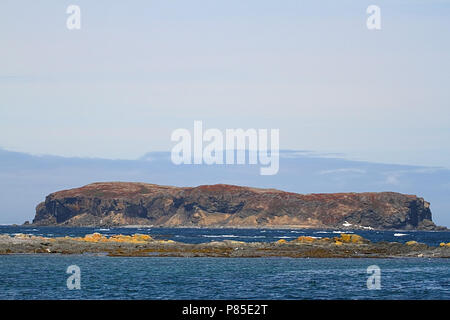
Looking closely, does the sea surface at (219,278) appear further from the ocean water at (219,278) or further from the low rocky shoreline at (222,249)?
the low rocky shoreline at (222,249)

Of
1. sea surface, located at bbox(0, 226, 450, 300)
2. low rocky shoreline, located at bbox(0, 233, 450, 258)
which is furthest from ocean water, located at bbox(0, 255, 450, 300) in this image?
low rocky shoreline, located at bbox(0, 233, 450, 258)

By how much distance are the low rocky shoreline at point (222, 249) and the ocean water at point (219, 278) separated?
6.02m

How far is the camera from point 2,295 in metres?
48.0

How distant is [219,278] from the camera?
60125 millimetres

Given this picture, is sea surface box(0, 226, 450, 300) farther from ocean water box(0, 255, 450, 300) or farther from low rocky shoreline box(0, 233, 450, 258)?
low rocky shoreline box(0, 233, 450, 258)

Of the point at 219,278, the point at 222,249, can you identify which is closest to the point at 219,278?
the point at 219,278

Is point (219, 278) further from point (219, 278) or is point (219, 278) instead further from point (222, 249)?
point (222, 249)

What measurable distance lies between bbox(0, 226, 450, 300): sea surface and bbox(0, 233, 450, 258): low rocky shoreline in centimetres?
583

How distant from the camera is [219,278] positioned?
6012 cm

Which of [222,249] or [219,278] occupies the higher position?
[222,249]

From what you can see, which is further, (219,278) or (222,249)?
(222,249)

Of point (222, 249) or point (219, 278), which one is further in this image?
point (222, 249)

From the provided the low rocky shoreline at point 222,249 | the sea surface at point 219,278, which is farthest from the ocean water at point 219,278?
the low rocky shoreline at point 222,249
